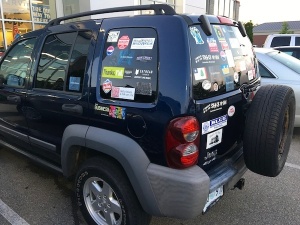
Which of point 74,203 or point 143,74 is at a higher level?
point 143,74

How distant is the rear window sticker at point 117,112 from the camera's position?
2.07 meters

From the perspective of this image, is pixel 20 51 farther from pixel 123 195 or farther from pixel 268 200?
pixel 268 200

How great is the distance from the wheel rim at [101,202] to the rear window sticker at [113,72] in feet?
2.72

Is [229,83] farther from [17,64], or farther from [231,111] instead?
[17,64]

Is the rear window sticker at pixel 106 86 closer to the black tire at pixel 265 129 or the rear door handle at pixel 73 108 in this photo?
the rear door handle at pixel 73 108

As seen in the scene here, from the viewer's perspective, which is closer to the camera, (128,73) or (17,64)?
(128,73)

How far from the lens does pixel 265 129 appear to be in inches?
84.7

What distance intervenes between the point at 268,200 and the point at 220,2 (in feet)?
65.0

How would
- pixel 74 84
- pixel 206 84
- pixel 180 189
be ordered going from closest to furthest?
1. pixel 180 189
2. pixel 206 84
3. pixel 74 84

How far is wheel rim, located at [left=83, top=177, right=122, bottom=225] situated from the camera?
228 centimetres

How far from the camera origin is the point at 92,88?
7.43 feet

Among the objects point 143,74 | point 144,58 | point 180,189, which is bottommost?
point 180,189

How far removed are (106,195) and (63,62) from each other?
1.21 m

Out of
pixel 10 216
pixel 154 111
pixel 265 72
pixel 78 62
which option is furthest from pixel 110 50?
pixel 265 72
